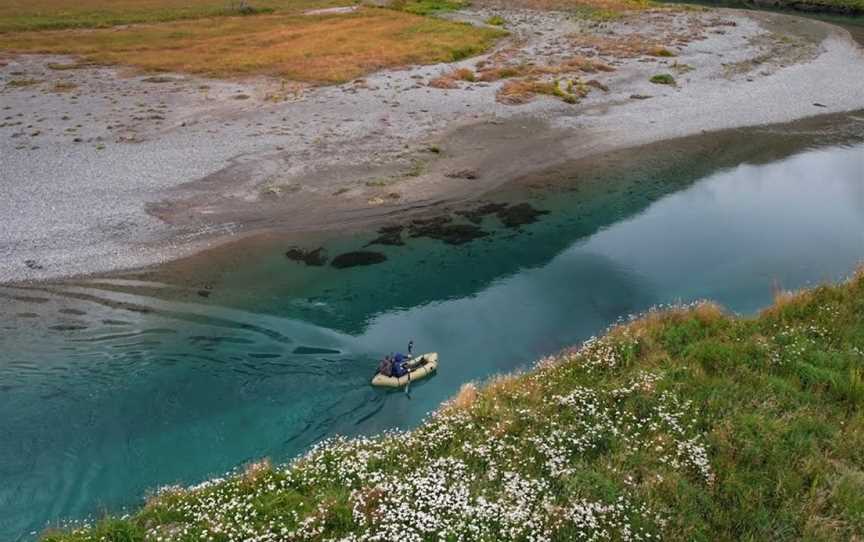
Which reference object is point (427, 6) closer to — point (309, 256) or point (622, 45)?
point (622, 45)

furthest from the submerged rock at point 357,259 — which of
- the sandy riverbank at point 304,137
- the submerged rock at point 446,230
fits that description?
the sandy riverbank at point 304,137

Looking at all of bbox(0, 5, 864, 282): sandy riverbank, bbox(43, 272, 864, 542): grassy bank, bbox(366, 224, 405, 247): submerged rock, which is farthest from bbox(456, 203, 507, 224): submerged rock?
bbox(43, 272, 864, 542): grassy bank

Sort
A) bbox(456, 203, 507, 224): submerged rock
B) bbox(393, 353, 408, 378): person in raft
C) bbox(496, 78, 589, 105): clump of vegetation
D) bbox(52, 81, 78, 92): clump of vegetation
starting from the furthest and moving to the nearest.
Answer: bbox(52, 81, 78, 92): clump of vegetation → bbox(496, 78, 589, 105): clump of vegetation → bbox(456, 203, 507, 224): submerged rock → bbox(393, 353, 408, 378): person in raft

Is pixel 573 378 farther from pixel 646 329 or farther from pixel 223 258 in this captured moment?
pixel 223 258

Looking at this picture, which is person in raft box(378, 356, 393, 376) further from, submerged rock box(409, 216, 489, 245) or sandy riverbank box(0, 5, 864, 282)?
sandy riverbank box(0, 5, 864, 282)

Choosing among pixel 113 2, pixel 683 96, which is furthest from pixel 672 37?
pixel 113 2

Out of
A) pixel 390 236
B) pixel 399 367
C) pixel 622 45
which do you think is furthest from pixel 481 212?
pixel 622 45
